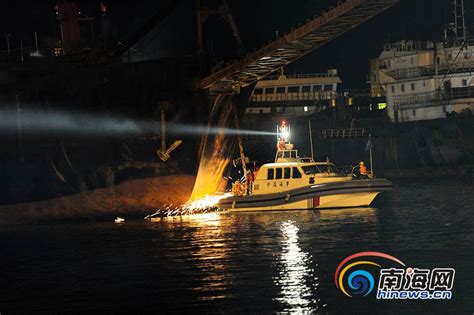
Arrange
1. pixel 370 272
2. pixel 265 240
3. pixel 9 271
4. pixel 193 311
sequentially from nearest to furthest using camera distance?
pixel 193 311 → pixel 370 272 → pixel 9 271 → pixel 265 240

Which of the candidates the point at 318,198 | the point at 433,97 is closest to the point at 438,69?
the point at 433,97

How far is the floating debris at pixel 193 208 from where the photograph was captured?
3841 centimetres

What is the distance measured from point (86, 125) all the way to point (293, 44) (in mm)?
9491

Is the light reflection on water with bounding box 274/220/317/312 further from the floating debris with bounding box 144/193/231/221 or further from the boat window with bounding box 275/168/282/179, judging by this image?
the floating debris with bounding box 144/193/231/221

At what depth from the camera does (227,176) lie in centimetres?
4456

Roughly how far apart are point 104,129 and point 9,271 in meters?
14.3

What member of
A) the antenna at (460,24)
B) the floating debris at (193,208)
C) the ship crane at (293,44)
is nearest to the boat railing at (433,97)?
the antenna at (460,24)

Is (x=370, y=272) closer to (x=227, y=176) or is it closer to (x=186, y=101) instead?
(x=186, y=101)

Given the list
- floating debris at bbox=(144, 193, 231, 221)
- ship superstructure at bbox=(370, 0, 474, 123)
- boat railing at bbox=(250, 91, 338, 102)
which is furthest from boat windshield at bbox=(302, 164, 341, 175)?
boat railing at bbox=(250, 91, 338, 102)

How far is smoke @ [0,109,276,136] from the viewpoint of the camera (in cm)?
3878

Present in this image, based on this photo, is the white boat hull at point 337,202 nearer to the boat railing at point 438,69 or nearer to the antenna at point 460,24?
the boat railing at point 438,69

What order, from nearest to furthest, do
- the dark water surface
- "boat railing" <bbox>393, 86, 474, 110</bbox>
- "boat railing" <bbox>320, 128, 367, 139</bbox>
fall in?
the dark water surface, "boat railing" <bbox>320, 128, 367, 139</bbox>, "boat railing" <bbox>393, 86, 474, 110</bbox>

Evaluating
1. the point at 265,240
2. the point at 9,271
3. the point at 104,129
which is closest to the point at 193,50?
the point at 104,129

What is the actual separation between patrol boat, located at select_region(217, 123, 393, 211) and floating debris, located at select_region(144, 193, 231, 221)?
0.69 metres
